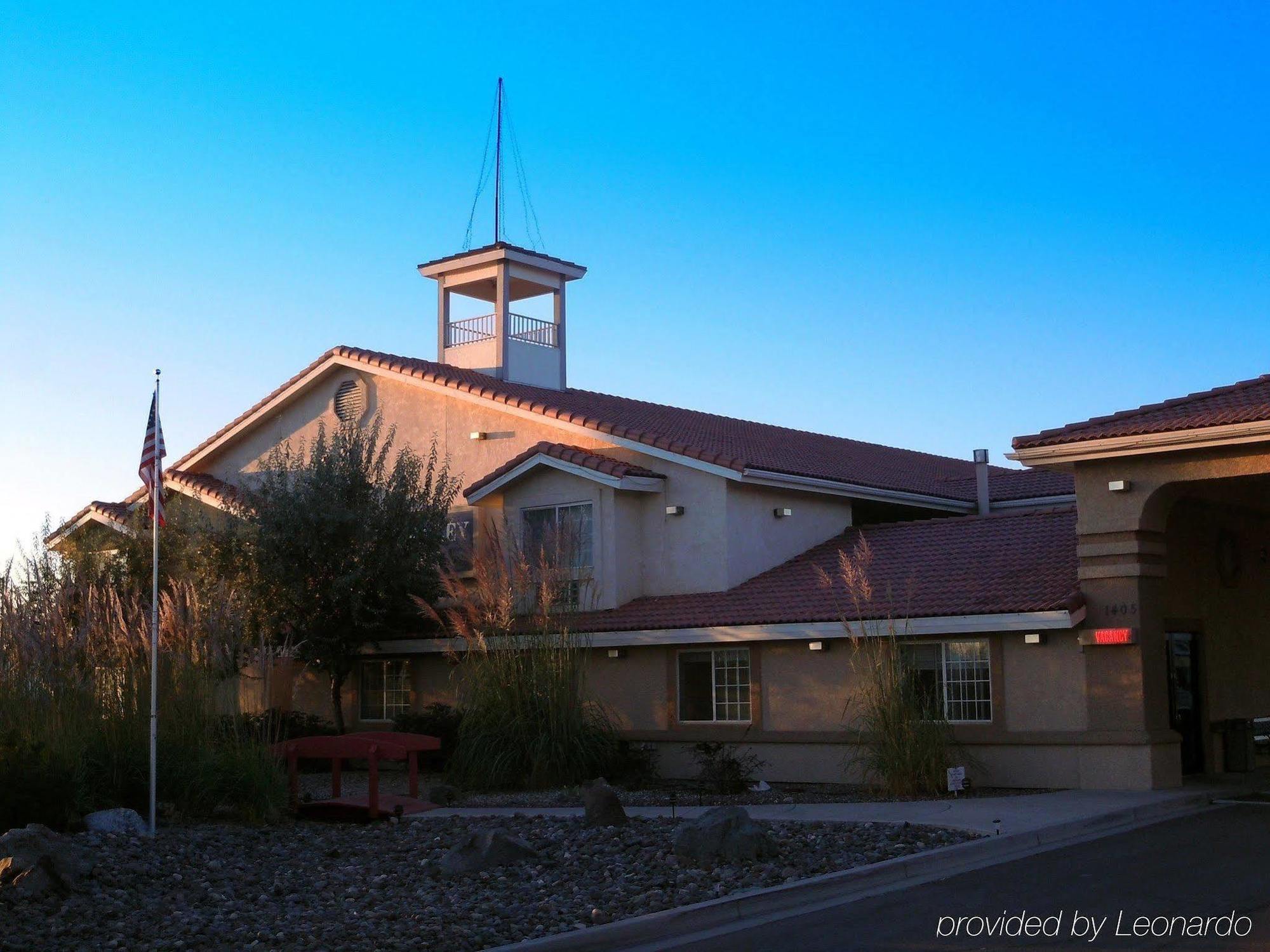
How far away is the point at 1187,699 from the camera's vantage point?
776 inches

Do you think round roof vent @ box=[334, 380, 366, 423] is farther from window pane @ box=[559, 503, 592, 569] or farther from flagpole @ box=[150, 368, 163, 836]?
flagpole @ box=[150, 368, 163, 836]

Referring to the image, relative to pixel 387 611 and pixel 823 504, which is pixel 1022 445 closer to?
pixel 823 504

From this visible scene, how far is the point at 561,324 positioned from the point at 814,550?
365 inches

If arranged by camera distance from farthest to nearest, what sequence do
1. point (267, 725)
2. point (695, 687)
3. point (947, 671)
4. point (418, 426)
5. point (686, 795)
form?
point (418, 426) → point (695, 687) → point (947, 671) → point (686, 795) → point (267, 725)

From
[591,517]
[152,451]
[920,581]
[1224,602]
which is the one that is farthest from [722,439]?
[152,451]

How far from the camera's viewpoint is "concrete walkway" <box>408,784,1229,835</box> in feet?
45.4

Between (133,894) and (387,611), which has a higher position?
(387,611)

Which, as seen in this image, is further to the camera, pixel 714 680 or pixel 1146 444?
pixel 714 680

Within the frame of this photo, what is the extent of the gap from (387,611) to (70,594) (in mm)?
8268

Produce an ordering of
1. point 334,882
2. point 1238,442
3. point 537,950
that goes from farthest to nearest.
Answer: point 1238,442
point 334,882
point 537,950

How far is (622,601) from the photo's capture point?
22203 mm

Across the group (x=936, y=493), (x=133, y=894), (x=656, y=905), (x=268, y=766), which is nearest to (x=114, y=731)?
(x=268, y=766)

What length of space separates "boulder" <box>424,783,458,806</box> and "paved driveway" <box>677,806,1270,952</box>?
7389mm

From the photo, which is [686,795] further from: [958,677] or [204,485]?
[204,485]
